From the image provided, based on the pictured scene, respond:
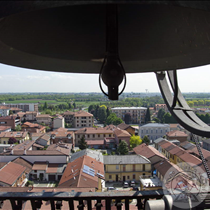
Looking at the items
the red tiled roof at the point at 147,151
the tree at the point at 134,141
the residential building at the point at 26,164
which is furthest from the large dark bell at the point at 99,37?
the tree at the point at 134,141

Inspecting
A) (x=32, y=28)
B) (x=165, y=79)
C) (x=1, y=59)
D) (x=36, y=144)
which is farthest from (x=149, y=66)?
(x=36, y=144)

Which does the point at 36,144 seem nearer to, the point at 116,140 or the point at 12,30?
the point at 116,140

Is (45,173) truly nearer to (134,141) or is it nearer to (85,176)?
(85,176)

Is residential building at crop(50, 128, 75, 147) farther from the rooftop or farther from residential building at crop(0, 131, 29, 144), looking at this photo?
the rooftop

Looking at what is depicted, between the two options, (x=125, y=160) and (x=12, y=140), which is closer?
(x=125, y=160)

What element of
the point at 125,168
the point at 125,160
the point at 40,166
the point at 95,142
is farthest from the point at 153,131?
the point at 40,166

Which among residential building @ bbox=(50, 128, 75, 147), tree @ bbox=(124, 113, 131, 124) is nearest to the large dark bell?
residential building @ bbox=(50, 128, 75, 147)

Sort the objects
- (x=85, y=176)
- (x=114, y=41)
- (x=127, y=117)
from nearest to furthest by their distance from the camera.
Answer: (x=114, y=41)
(x=85, y=176)
(x=127, y=117)
